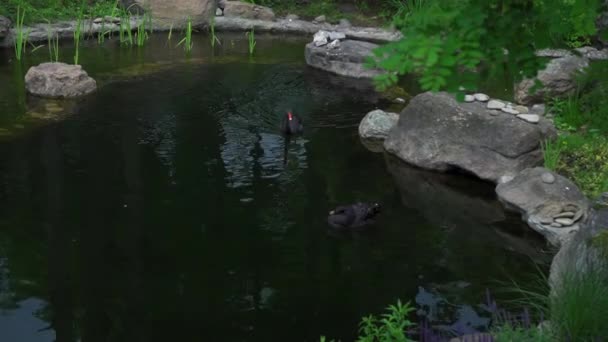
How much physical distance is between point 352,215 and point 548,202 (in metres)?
2.10

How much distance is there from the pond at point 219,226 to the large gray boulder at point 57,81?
248 millimetres

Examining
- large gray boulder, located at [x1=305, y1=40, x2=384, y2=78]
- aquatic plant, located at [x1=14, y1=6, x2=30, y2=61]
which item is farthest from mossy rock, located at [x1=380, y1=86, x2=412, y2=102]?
aquatic plant, located at [x1=14, y1=6, x2=30, y2=61]

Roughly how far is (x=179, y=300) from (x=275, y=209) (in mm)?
2221

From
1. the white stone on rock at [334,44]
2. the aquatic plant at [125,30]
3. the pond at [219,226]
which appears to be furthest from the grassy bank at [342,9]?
the pond at [219,226]

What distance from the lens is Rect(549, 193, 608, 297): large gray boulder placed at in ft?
19.6

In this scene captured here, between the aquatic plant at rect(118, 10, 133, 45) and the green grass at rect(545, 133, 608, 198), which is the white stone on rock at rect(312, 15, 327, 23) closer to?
the aquatic plant at rect(118, 10, 133, 45)

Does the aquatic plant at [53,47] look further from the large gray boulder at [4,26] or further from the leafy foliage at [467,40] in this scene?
the leafy foliage at [467,40]

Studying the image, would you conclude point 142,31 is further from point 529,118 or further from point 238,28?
point 529,118

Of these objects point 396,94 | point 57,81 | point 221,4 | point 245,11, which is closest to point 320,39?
point 396,94

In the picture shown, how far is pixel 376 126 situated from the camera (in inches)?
474

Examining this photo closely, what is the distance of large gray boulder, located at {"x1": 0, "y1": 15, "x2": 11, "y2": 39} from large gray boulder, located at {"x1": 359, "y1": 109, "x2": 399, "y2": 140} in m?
7.85

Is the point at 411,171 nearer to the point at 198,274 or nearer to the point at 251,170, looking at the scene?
the point at 251,170

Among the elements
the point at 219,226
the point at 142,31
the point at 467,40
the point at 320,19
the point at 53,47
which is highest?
the point at 467,40

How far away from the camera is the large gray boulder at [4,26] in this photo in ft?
53.0
